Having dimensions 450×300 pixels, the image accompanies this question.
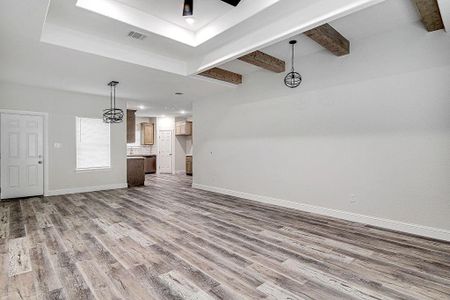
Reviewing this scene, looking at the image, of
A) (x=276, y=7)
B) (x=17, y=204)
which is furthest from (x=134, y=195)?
(x=276, y=7)

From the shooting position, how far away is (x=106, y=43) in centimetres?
386

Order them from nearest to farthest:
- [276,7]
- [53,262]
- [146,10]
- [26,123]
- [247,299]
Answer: [247,299], [53,262], [276,7], [146,10], [26,123]

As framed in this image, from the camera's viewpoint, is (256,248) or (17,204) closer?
(256,248)

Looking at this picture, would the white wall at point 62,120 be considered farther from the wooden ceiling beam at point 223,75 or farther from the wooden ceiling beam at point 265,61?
the wooden ceiling beam at point 265,61

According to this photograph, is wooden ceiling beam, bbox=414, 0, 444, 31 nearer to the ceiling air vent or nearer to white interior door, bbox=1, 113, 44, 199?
the ceiling air vent

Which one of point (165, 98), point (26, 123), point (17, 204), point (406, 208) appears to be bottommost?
point (17, 204)

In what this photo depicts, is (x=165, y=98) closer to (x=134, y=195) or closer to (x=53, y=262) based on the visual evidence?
(x=134, y=195)

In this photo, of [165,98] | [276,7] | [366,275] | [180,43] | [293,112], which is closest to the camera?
[366,275]

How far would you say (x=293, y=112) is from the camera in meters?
4.86

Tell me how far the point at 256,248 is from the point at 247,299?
101cm

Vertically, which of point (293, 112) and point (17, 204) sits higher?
point (293, 112)

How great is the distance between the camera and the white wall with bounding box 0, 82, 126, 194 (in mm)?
5695

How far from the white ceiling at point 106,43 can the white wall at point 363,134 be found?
17.9 inches

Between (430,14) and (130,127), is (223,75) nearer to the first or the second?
(430,14)
